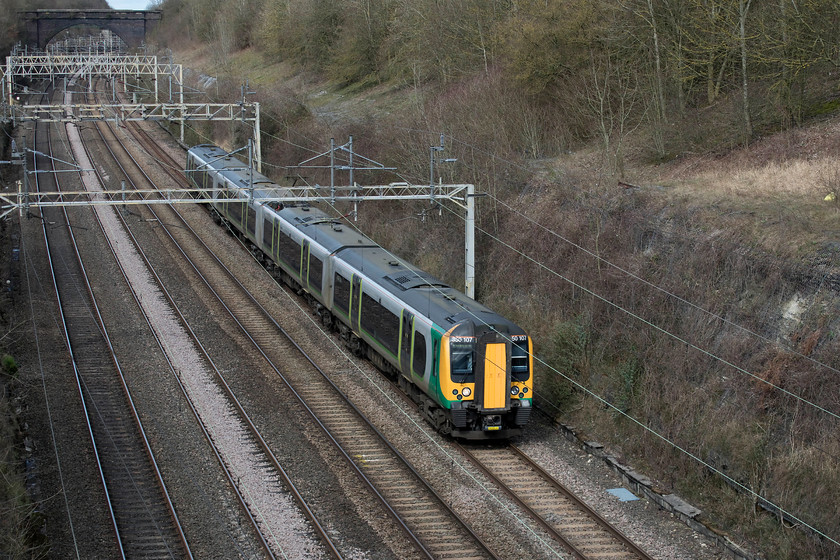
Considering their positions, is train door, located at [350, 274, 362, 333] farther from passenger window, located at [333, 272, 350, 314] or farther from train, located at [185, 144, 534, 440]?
passenger window, located at [333, 272, 350, 314]

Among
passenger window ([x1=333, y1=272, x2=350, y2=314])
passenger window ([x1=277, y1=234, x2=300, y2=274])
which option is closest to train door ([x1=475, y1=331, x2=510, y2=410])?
passenger window ([x1=333, y1=272, x2=350, y2=314])

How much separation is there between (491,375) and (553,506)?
8.78 feet

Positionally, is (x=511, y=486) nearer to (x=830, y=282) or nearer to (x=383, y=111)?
(x=830, y=282)

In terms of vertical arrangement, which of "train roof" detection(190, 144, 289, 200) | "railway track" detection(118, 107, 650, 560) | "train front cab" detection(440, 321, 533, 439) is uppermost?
"train roof" detection(190, 144, 289, 200)

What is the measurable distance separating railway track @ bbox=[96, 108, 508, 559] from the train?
1231 mm

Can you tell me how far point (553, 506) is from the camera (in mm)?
13961

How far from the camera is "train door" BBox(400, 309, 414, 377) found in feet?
55.8

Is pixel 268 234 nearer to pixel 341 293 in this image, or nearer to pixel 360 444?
pixel 341 293

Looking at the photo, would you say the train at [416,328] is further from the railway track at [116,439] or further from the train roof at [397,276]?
the railway track at [116,439]

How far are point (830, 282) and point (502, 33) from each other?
19.5m

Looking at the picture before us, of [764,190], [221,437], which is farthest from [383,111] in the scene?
[221,437]

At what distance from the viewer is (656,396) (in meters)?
16.4

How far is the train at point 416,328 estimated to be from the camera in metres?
15.6

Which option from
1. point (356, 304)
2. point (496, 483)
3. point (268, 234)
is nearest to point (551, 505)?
point (496, 483)
